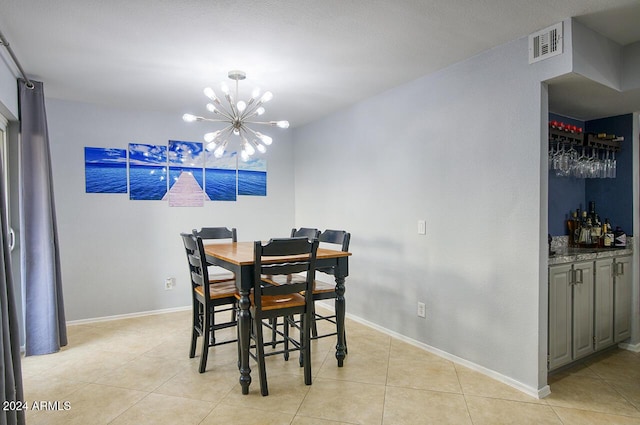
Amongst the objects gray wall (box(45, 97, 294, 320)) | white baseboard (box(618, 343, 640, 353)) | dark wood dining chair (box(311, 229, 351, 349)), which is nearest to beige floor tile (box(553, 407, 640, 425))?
white baseboard (box(618, 343, 640, 353))

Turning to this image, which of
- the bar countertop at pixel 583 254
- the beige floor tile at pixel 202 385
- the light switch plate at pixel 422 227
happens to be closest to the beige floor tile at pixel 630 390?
the bar countertop at pixel 583 254

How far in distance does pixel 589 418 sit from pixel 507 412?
0.45m

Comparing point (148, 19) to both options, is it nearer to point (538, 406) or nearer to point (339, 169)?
point (339, 169)

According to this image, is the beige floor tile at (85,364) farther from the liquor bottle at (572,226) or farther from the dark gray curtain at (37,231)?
the liquor bottle at (572,226)

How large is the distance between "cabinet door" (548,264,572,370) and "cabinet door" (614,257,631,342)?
2.53ft

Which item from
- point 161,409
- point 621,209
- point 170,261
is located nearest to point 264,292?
point 161,409

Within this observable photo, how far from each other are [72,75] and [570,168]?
14.1 ft

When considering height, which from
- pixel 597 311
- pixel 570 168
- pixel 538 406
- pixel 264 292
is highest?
pixel 570 168

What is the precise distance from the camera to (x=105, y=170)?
13.7 feet

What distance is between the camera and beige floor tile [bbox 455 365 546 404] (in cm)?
245

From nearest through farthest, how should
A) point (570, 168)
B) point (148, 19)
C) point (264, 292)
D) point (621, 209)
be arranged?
point (148, 19) → point (264, 292) → point (570, 168) → point (621, 209)

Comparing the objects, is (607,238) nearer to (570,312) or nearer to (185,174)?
(570,312)

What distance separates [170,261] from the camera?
178 inches

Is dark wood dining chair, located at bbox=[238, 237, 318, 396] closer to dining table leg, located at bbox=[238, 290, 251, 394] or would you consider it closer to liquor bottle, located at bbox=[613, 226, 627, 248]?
dining table leg, located at bbox=[238, 290, 251, 394]
